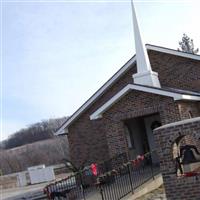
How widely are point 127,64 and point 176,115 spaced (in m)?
4.90

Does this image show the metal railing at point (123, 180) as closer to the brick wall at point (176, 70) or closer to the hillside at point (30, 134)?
the brick wall at point (176, 70)

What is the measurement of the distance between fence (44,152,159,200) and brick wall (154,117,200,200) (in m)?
3.67

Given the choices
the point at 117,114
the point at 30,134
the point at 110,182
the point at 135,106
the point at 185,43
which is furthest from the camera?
the point at 30,134

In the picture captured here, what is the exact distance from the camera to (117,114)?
699 inches

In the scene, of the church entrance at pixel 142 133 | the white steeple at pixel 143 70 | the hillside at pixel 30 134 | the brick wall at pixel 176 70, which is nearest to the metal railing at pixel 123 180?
the church entrance at pixel 142 133

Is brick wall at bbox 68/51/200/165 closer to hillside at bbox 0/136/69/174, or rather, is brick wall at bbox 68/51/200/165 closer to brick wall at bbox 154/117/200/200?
brick wall at bbox 154/117/200/200

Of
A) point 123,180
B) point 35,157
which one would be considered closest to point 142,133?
point 123,180

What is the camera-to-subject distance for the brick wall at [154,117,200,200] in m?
8.38

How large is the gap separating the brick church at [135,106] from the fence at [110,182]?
1.07 m

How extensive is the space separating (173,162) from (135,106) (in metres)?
9.00

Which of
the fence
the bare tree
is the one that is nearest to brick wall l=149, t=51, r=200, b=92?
the fence

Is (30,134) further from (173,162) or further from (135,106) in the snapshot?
(173,162)

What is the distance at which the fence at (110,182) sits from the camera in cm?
1321

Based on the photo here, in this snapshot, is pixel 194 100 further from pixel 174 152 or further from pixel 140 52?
pixel 174 152
